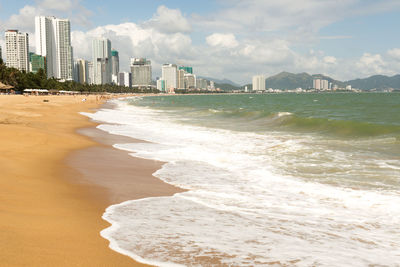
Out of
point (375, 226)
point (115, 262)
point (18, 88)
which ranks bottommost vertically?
point (375, 226)

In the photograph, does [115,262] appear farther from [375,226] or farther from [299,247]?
[375,226]

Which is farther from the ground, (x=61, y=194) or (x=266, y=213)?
(x=61, y=194)

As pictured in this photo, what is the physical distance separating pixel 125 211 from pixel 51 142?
8398mm

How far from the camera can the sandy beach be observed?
3748mm

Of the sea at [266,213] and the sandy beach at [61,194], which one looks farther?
the sea at [266,213]

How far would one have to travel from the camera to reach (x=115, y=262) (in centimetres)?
370

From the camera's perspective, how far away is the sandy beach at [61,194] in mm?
3748

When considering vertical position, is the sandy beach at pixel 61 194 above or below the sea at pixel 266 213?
above

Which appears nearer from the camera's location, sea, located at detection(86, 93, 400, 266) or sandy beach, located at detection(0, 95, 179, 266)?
sandy beach, located at detection(0, 95, 179, 266)

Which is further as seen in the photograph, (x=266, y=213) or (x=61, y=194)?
(x=61, y=194)

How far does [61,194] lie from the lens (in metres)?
6.49

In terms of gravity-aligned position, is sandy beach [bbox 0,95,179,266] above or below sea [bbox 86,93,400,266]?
above

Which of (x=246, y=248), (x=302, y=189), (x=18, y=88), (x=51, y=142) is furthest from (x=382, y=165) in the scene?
(x=18, y=88)

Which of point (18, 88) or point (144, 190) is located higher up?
point (18, 88)
